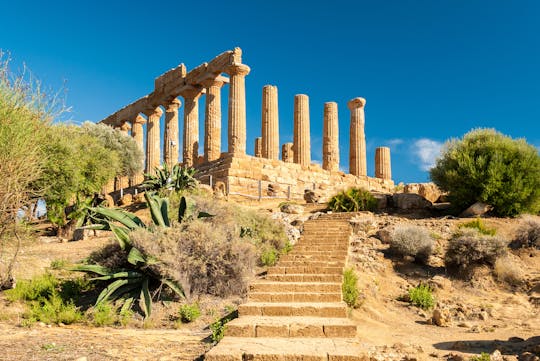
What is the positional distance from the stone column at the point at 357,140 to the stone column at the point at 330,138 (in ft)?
4.55

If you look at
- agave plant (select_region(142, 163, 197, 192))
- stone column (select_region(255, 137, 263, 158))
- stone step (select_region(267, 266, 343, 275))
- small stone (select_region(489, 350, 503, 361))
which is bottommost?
small stone (select_region(489, 350, 503, 361))

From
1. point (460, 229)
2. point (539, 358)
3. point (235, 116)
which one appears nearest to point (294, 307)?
point (539, 358)

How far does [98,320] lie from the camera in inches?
304

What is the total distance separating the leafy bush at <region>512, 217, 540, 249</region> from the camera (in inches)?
495

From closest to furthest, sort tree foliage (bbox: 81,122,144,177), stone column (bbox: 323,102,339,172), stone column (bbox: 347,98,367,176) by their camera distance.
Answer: tree foliage (bbox: 81,122,144,177) → stone column (bbox: 323,102,339,172) → stone column (bbox: 347,98,367,176)

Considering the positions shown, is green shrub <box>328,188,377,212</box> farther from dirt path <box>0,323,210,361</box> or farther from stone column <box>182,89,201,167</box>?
stone column <box>182,89,201,167</box>

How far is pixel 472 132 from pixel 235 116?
13.2 metres

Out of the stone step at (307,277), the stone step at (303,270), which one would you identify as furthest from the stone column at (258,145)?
the stone step at (307,277)

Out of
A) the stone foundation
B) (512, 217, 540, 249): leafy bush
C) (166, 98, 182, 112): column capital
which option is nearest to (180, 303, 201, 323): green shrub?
(512, 217, 540, 249): leafy bush

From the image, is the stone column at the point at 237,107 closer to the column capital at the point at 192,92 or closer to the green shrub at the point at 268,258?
the column capital at the point at 192,92

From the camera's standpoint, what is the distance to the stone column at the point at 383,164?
33000 millimetres

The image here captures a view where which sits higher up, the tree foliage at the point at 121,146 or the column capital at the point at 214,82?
the column capital at the point at 214,82

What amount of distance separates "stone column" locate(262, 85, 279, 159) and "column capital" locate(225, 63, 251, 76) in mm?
2531

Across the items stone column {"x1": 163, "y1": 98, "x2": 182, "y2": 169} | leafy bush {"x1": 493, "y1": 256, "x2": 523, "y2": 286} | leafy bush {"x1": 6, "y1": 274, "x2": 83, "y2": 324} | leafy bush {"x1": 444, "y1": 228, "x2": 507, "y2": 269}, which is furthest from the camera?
stone column {"x1": 163, "y1": 98, "x2": 182, "y2": 169}
